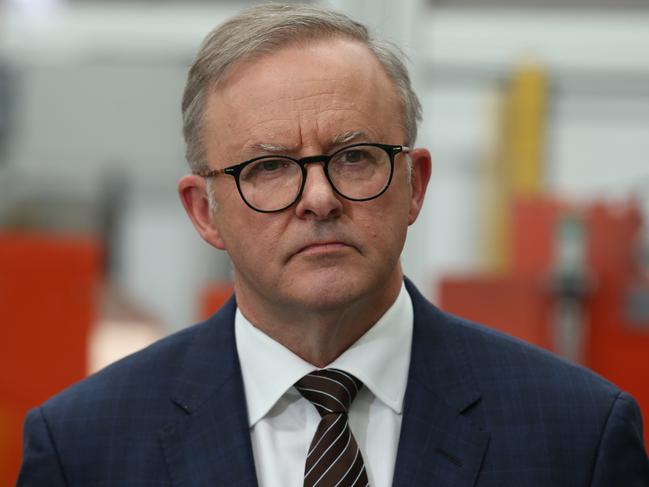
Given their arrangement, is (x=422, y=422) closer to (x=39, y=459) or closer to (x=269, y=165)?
(x=269, y=165)

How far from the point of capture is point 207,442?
1559mm

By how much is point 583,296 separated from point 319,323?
7.73 ft

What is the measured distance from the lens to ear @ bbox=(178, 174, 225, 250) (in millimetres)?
1665

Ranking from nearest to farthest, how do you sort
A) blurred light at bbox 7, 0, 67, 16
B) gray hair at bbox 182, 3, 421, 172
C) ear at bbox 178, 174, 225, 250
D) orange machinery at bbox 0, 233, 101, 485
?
gray hair at bbox 182, 3, 421, 172 → ear at bbox 178, 174, 225, 250 → orange machinery at bbox 0, 233, 101, 485 → blurred light at bbox 7, 0, 67, 16

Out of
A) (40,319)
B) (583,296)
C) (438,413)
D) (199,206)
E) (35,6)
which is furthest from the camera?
(35,6)

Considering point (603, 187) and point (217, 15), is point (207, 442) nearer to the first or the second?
point (217, 15)

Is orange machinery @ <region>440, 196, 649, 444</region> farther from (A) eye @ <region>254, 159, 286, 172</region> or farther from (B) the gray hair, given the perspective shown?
(A) eye @ <region>254, 159, 286, 172</region>

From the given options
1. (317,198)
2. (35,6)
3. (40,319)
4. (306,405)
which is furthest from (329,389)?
(35,6)

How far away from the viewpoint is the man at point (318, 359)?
1505 millimetres

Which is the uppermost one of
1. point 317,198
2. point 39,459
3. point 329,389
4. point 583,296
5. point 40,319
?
point 317,198

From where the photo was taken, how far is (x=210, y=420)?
62.2 inches

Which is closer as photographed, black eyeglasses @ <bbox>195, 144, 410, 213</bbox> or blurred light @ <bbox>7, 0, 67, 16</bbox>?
black eyeglasses @ <bbox>195, 144, 410, 213</bbox>

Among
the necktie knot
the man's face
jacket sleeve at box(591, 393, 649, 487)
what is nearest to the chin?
the man's face

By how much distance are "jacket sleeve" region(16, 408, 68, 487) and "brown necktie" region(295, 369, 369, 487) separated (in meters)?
0.34
